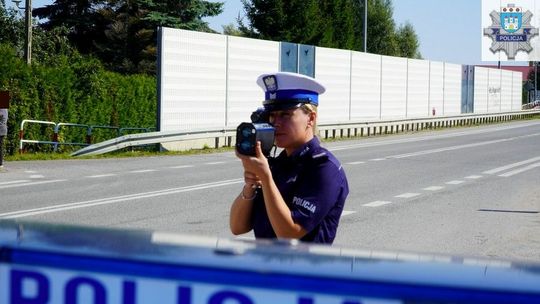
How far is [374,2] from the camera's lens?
111 metres

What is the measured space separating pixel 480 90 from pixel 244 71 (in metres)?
31.7

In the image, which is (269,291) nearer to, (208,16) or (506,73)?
(208,16)

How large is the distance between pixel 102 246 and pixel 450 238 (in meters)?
9.86

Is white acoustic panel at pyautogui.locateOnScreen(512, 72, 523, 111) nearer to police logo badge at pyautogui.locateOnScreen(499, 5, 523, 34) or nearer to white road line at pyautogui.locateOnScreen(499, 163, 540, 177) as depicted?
police logo badge at pyautogui.locateOnScreen(499, 5, 523, 34)

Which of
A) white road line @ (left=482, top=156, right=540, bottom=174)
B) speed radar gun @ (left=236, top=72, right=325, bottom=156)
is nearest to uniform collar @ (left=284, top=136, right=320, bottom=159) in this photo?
speed radar gun @ (left=236, top=72, right=325, bottom=156)

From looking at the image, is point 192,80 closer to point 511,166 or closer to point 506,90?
point 511,166

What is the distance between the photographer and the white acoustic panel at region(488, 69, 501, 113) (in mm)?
63188

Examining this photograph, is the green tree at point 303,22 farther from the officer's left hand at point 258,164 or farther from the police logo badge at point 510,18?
the officer's left hand at point 258,164

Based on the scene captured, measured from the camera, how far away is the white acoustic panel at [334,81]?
122ft

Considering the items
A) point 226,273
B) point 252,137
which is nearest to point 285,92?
point 252,137

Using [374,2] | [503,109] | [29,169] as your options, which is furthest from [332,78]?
[374,2]

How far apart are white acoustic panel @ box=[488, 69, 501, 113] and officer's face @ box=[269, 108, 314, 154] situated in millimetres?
59407

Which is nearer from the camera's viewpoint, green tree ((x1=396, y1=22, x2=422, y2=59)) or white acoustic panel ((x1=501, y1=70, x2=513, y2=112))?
white acoustic panel ((x1=501, y1=70, x2=513, y2=112))

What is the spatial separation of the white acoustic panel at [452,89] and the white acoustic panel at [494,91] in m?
7.26
